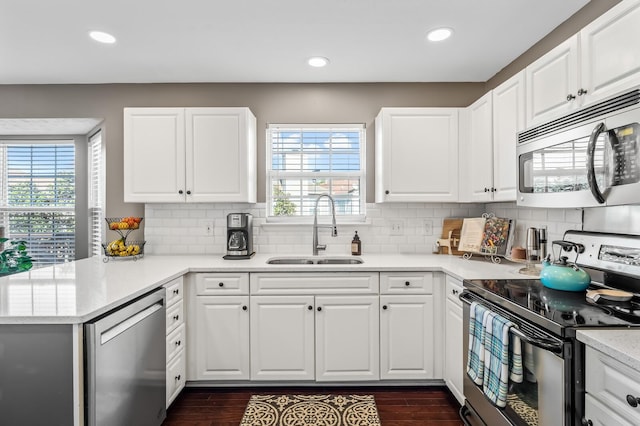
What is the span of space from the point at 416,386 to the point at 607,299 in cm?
148

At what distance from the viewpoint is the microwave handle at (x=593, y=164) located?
140 centimetres

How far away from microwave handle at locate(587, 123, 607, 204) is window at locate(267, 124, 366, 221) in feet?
6.26

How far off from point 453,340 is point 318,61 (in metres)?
2.22

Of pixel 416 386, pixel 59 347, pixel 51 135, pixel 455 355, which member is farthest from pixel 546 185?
pixel 51 135

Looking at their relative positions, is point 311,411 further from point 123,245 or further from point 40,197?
point 40,197

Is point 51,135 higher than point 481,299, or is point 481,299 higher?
point 51,135

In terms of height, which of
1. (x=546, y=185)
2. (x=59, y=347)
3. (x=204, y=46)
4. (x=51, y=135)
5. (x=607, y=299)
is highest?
(x=204, y=46)

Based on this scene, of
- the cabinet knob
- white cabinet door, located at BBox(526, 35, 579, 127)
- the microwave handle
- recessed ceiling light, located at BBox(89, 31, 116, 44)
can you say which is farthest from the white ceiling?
the cabinet knob

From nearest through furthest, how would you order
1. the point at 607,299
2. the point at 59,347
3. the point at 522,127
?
the point at 59,347, the point at 607,299, the point at 522,127

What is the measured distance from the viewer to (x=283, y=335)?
2443mm

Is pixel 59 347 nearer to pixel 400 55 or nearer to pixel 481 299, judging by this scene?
pixel 481 299

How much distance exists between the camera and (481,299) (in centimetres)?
175

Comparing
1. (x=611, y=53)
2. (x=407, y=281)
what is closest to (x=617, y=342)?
(x=611, y=53)

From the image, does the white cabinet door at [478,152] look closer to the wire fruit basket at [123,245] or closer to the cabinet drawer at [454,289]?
the cabinet drawer at [454,289]
